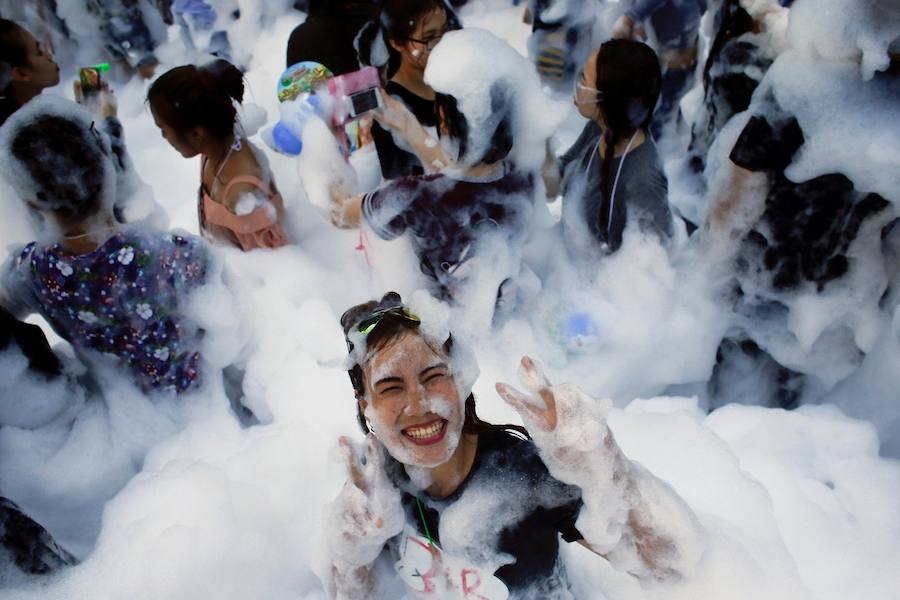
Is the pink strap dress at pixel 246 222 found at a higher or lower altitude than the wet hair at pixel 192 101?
lower

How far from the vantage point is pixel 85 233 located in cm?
153

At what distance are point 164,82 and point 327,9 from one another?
1.08m

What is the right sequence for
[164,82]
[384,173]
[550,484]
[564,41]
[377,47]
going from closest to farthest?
[550,484] < [164,82] < [384,173] < [377,47] < [564,41]

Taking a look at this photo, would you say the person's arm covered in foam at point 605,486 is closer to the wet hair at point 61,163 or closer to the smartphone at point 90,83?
the wet hair at point 61,163

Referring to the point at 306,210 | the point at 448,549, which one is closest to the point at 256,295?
the point at 306,210

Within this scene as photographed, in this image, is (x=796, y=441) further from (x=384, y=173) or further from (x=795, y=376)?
(x=384, y=173)

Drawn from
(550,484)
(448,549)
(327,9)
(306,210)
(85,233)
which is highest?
(327,9)

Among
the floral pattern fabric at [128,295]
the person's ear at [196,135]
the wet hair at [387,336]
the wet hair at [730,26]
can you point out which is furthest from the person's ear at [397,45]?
the wet hair at [387,336]

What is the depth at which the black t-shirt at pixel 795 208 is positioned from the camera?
1.49 metres

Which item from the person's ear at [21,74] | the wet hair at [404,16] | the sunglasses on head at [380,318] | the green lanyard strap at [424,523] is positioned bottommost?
the green lanyard strap at [424,523]

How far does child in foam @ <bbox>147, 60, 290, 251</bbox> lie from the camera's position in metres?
1.83

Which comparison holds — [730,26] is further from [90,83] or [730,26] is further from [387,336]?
[90,83]

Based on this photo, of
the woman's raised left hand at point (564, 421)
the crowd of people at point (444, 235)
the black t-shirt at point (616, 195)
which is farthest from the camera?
the black t-shirt at point (616, 195)

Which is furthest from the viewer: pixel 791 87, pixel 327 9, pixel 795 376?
pixel 327 9
